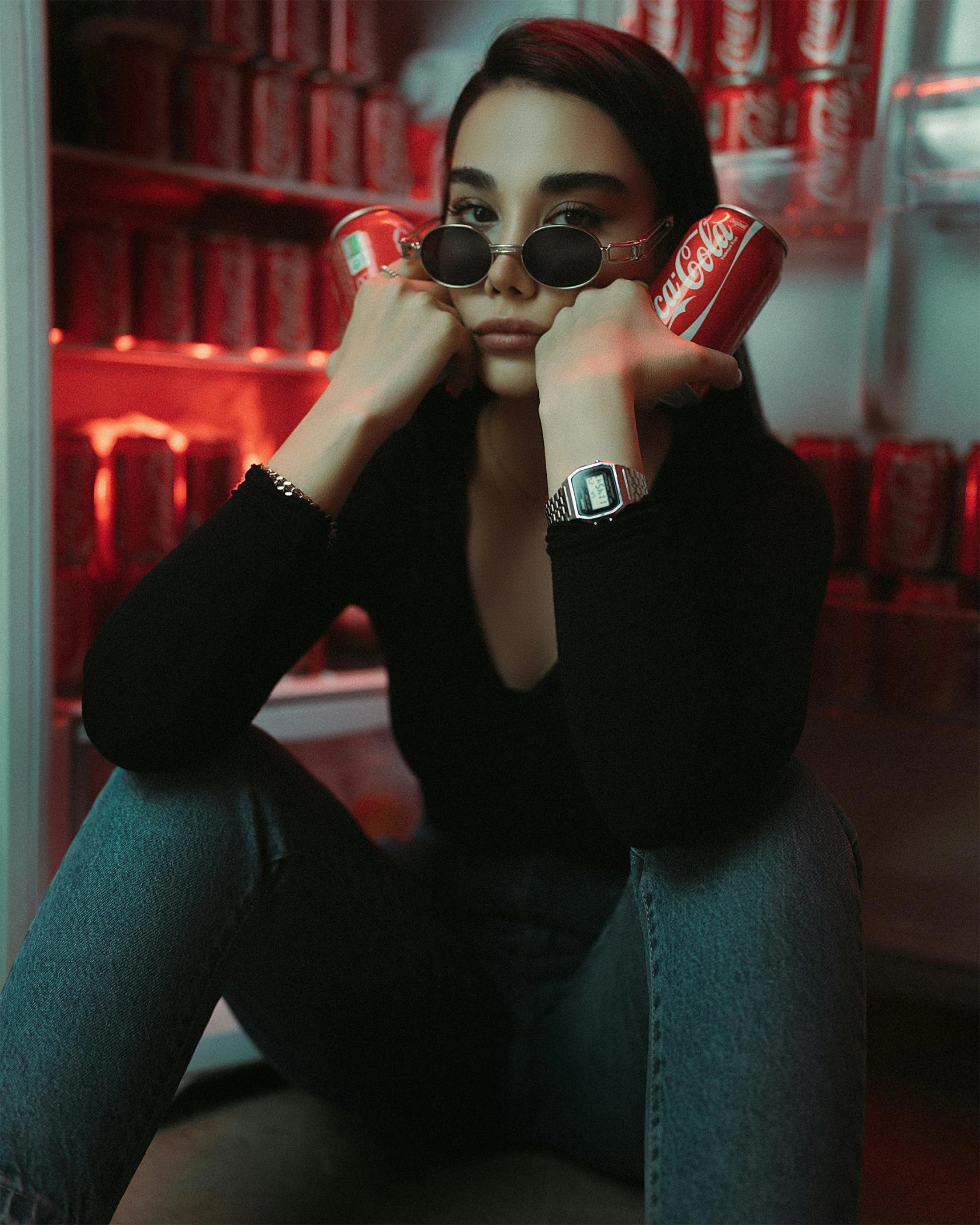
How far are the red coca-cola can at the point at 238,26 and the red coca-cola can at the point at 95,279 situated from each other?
0.34m

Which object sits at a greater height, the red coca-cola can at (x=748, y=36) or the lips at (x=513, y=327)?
the red coca-cola can at (x=748, y=36)

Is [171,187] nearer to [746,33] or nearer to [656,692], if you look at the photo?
[746,33]

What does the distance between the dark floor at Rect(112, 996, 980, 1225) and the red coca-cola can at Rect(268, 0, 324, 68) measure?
4.90ft

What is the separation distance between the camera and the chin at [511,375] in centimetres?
90

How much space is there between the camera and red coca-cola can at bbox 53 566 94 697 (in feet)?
5.35

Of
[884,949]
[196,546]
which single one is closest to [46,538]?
[196,546]

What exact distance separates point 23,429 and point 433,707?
56 centimetres

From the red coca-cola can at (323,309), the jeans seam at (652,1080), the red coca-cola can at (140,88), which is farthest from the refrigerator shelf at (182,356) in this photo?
the jeans seam at (652,1080)

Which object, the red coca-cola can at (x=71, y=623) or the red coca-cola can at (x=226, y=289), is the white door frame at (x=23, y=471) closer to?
the red coca-cola can at (x=71, y=623)

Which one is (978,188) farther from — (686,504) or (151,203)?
(151,203)

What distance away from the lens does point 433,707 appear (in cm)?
99

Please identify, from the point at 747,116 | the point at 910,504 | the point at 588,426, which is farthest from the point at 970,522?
the point at 588,426

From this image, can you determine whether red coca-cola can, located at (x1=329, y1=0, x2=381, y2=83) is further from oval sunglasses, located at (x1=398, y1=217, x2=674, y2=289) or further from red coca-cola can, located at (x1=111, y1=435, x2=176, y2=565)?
oval sunglasses, located at (x1=398, y1=217, x2=674, y2=289)

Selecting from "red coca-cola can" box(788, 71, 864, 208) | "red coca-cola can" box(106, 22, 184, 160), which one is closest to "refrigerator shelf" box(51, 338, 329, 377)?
"red coca-cola can" box(106, 22, 184, 160)
